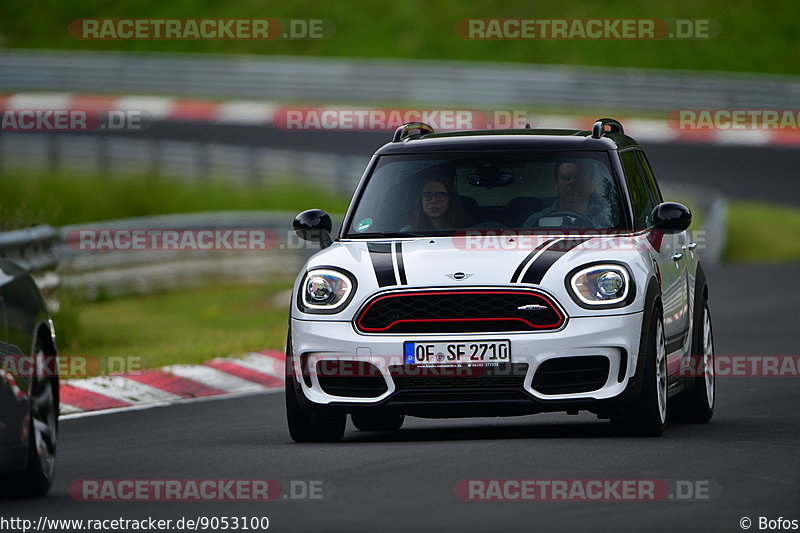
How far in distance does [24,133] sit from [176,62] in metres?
10.9

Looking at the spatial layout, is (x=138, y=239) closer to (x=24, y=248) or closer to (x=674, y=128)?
(x=24, y=248)

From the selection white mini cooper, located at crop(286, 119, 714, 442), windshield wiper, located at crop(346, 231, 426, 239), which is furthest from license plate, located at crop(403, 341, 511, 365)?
windshield wiper, located at crop(346, 231, 426, 239)

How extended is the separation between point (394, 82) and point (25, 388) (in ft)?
121

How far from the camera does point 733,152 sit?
38562mm

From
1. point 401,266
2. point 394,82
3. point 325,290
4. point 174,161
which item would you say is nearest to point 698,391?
point 401,266

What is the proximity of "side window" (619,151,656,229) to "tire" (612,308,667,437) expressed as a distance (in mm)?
867

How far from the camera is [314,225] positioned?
10.9 metres

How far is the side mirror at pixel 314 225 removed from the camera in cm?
1090

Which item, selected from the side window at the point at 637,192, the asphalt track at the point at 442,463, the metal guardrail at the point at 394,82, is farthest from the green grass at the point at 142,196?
the side window at the point at 637,192

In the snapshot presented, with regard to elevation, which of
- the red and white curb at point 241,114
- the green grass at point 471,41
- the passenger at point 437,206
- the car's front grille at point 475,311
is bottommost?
the car's front grille at point 475,311

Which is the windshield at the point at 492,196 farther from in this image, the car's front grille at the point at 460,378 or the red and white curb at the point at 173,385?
the red and white curb at the point at 173,385

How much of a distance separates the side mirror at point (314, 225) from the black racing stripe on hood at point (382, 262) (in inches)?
18.7

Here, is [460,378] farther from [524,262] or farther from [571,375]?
[524,262]

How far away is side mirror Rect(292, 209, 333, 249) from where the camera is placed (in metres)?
10.9
